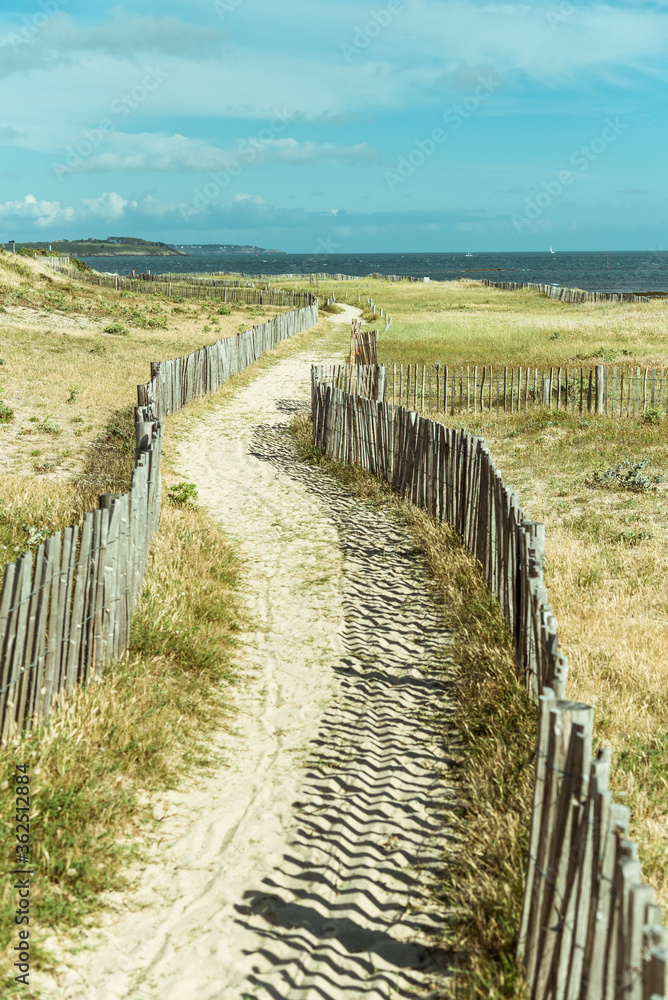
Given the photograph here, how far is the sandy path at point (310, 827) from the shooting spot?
3496 mm

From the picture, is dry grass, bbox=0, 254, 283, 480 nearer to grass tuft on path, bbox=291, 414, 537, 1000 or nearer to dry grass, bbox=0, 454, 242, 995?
dry grass, bbox=0, 454, 242, 995

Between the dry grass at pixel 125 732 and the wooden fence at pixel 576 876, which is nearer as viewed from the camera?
the wooden fence at pixel 576 876

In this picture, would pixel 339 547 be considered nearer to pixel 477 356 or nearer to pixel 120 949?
pixel 120 949

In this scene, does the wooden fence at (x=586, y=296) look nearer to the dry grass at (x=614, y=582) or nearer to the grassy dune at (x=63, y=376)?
the grassy dune at (x=63, y=376)

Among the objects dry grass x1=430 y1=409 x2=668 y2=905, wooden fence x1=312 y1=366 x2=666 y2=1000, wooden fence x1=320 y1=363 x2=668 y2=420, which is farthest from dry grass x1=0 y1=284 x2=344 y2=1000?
wooden fence x1=320 y1=363 x2=668 y2=420

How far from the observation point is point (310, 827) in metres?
4.48

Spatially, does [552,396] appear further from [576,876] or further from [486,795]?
[576,876]

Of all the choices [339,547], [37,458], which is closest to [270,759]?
[339,547]

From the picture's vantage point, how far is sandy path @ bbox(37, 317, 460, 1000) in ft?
11.5

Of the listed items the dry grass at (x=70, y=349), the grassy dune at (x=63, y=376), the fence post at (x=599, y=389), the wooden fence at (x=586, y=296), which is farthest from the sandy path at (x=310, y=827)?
the wooden fence at (x=586, y=296)

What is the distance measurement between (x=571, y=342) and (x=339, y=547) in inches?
829

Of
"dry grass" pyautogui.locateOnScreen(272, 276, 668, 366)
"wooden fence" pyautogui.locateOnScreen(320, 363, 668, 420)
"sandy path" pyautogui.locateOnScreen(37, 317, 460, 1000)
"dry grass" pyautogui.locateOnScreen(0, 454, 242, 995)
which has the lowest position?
"sandy path" pyautogui.locateOnScreen(37, 317, 460, 1000)

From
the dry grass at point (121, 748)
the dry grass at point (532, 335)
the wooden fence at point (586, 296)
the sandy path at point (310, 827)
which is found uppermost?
the wooden fence at point (586, 296)

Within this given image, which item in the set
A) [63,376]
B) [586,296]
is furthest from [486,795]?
[586,296]
